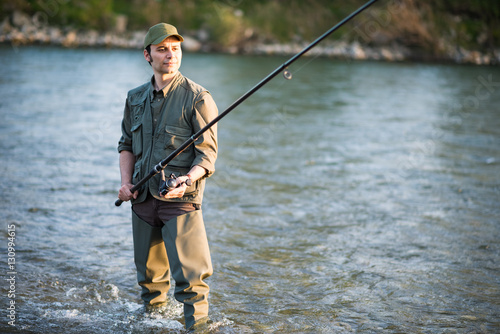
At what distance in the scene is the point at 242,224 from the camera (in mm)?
6105

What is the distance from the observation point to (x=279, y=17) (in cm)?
4881

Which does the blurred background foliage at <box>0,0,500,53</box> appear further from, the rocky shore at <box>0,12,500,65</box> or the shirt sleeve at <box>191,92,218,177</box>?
the shirt sleeve at <box>191,92,218,177</box>

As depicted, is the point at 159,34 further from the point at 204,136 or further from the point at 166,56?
the point at 204,136

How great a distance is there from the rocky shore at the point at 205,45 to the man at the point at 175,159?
34.4 metres

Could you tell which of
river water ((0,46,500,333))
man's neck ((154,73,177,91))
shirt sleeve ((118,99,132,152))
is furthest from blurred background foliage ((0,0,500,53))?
man's neck ((154,73,177,91))

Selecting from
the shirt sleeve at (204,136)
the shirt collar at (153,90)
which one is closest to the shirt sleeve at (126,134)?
the shirt collar at (153,90)

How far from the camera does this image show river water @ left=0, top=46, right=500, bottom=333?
4.01 meters

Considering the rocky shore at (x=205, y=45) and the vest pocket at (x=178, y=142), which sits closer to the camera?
the vest pocket at (x=178, y=142)

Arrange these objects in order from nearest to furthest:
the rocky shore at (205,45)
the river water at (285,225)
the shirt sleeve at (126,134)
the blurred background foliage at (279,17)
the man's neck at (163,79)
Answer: the man's neck at (163,79) → the shirt sleeve at (126,134) → the river water at (285,225) → the rocky shore at (205,45) → the blurred background foliage at (279,17)

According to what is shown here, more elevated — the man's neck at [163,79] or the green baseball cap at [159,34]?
the green baseball cap at [159,34]

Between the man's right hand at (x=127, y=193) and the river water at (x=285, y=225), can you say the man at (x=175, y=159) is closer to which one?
the man's right hand at (x=127, y=193)

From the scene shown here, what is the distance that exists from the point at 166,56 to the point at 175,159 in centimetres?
59

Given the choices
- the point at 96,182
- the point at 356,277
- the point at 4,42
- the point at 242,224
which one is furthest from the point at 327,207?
the point at 4,42

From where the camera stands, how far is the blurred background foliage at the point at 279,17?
4191 centimetres
